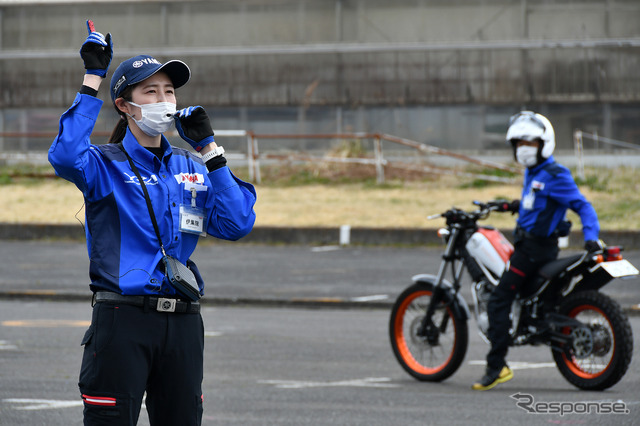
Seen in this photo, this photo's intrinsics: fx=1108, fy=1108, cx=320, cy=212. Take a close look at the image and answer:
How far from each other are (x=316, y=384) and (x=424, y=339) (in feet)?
3.28

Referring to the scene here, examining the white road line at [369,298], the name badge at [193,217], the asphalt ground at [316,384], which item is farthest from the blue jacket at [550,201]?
the white road line at [369,298]

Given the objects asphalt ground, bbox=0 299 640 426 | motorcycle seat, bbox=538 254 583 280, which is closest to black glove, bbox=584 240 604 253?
motorcycle seat, bbox=538 254 583 280

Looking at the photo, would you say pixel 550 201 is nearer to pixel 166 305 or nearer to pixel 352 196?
pixel 166 305

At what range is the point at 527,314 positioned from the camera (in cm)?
823

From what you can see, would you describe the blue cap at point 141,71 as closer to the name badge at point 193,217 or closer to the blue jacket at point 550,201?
the name badge at point 193,217

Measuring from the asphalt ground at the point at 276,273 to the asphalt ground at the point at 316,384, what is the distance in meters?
1.67

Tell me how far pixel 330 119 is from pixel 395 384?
56.8 feet

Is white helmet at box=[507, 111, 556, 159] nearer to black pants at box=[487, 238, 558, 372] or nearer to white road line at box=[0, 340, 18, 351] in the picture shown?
black pants at box=[487, 238, 558, 372]

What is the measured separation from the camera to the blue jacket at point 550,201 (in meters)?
7.92

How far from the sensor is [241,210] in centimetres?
414

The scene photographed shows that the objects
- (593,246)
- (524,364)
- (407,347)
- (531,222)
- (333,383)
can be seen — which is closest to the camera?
(593,246)

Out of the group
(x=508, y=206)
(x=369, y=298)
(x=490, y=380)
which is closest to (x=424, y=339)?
(x=490, y=380)

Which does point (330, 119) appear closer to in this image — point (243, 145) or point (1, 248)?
point (243, 145)

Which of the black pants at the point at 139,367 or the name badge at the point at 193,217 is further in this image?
the name badge at the point at 193,217
